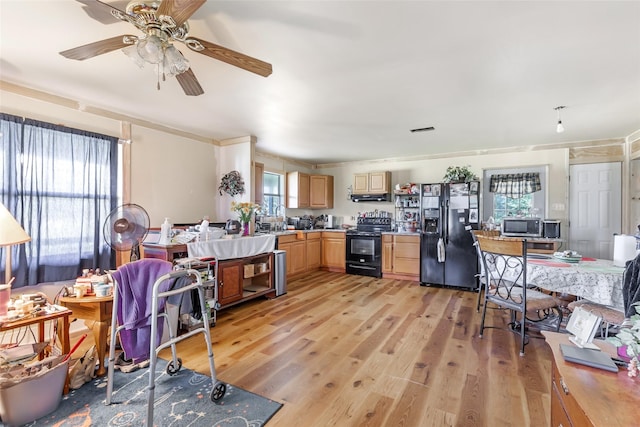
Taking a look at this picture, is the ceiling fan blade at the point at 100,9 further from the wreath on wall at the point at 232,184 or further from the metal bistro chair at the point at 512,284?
the metal bistro chair at the point at 512,284

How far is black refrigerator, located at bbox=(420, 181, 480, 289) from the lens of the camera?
4574mm

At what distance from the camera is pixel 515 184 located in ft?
16.3

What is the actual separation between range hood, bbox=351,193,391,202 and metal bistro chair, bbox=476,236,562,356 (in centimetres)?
299

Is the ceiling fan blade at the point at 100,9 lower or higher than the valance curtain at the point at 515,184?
higher

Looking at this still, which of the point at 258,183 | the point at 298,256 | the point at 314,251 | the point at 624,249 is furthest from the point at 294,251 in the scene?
the point at 624,249

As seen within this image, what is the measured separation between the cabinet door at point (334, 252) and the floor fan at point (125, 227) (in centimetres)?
397

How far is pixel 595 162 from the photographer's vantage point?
4504 millimetres

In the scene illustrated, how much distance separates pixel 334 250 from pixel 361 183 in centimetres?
156

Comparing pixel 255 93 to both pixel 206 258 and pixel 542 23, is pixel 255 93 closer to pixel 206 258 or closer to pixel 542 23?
pixel 206 258

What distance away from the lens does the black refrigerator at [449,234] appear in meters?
4.57

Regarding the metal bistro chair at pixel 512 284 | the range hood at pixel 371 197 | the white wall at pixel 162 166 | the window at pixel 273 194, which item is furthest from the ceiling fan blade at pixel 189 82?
the range hood at pixel 371 197

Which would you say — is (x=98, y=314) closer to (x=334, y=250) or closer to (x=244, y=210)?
(x=244, y=210)

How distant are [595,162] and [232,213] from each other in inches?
232

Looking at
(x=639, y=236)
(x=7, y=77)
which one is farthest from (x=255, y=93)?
(x=639, y=236)
